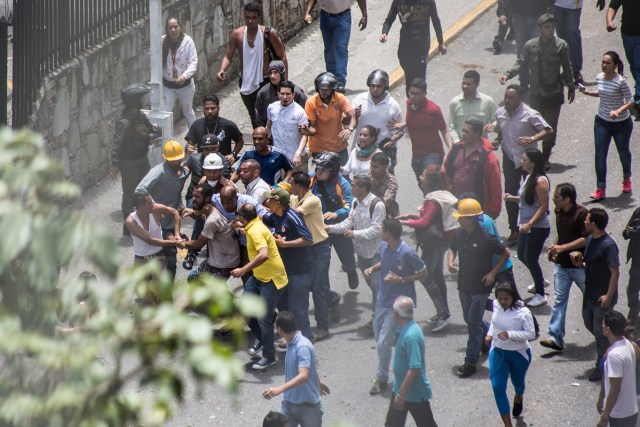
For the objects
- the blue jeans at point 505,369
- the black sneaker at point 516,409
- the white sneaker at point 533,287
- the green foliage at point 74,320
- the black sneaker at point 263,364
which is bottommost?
the black sneaker at point 263,364

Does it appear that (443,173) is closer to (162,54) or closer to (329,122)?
(329,122)

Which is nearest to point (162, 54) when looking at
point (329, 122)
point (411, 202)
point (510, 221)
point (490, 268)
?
point (329, 122)

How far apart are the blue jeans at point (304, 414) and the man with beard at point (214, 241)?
2028 mm

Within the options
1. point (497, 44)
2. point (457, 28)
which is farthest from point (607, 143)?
point (457, 28)

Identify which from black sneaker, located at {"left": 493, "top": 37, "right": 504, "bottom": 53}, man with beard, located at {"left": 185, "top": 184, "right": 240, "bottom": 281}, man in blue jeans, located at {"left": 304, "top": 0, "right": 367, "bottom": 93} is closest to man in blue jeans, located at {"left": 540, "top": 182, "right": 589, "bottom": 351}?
man with beard, located at {"left": 185, "top": 184, "right": 240, "bottom": 281}

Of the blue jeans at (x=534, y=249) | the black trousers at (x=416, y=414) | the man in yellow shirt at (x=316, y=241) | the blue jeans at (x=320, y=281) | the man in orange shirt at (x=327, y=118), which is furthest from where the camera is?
the man in orange shirt at (x=327, y=118)

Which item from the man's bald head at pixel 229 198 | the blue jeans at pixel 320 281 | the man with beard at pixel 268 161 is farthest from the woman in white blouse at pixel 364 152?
the man's bald head at pixel 229 198

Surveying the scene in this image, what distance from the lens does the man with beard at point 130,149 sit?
1194cm

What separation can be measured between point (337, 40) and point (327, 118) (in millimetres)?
3038

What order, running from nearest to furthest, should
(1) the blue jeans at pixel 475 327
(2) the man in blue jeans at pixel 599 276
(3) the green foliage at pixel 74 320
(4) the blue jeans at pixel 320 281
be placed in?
(3) the green foliage at pixel 74 320 → (2) the man in blue jeans at pixel 599 276 → (1) the blue jeans at pixel 475 327 → (4) the blue jeans at pixel 320 281

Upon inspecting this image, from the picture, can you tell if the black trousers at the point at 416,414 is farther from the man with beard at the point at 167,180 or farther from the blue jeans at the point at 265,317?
the man with beard at the point at 167,180

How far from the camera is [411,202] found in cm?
1308

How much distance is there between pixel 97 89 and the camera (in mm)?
13352

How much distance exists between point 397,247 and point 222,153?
10.0 feet
